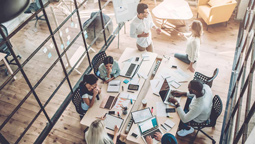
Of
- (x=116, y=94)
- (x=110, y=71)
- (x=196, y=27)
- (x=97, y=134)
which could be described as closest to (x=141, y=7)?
(x=196, y=27)

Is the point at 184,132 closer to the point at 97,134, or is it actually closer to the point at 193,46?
the point at 193,46

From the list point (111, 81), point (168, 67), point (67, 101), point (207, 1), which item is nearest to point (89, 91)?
point (111, 81)

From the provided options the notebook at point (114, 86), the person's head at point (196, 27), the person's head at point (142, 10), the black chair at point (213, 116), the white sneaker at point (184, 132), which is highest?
the person's head at point (142, 10)

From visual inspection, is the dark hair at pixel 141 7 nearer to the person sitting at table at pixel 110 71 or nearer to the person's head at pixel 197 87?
the person sitting at table at pixel 110 71

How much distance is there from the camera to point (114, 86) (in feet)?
13.5

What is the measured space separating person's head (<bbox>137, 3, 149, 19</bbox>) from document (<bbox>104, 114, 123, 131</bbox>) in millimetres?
2208

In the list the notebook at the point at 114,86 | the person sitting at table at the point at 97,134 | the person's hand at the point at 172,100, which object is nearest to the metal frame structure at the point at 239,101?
the person's hand at the point at 172,100

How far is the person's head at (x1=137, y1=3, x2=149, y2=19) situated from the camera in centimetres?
450

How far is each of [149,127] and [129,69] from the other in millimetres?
1336

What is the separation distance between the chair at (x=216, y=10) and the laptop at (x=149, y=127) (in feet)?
12.9

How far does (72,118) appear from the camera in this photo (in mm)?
4672

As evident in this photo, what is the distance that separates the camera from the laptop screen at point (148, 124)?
137 inches

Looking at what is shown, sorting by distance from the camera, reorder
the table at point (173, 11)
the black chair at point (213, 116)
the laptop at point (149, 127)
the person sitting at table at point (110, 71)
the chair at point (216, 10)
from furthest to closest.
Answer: the table at point (173, 11)
the chair at point (216, 10)
the person sitting at table at point (110, 71)
the black chair at point (213, 116)
the laptop at point (149, 127)

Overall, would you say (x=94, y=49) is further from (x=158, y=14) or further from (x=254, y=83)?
(x=254, y=83)
